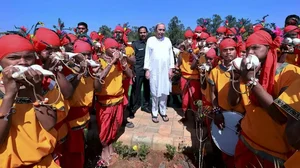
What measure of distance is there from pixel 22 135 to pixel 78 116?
135cm

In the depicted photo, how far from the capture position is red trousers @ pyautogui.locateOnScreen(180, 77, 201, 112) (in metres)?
4.94

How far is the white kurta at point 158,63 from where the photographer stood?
5.05m

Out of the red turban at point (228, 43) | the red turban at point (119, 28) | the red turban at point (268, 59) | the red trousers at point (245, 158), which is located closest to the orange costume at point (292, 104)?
the red turban at point (268, 59)

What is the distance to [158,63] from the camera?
5062 millimetres

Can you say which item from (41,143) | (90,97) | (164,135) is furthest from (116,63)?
(41,143)

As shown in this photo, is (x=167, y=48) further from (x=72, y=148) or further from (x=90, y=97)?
(x=72, y=148)

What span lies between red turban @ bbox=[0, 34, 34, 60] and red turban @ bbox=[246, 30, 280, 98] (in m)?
1.77

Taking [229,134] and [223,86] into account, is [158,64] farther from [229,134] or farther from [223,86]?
[229,134]

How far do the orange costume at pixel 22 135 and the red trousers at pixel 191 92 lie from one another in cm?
361

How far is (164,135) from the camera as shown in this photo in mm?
4469

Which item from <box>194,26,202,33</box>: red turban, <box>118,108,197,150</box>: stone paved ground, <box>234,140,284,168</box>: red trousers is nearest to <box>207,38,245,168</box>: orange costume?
<box>234,140,284,168</box>: red trousers

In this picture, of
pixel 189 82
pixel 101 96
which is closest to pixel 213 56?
pixel 189 82

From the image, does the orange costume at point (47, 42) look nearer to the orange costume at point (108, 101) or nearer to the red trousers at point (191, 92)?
the orange costume at point (108, 101)

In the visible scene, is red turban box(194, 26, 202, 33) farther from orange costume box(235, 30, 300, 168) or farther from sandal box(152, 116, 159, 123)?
orange costume box(235, 30, 300, 168)
